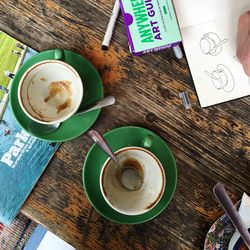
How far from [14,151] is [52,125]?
0.32 ft

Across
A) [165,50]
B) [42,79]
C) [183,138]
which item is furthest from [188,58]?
[42,79]

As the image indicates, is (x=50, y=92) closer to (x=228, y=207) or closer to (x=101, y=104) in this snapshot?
(x=101, y=104)

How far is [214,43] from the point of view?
0.76 m

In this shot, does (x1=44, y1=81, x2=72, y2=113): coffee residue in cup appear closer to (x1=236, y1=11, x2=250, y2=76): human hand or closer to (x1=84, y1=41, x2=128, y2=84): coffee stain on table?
(x1=84, y1=41, x2=128, y2=84): coffee stain on table

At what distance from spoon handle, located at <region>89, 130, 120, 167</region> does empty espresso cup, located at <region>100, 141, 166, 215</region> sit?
10mm

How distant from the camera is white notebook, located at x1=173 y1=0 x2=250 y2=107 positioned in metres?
0.75

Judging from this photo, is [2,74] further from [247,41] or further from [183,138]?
[247,41]

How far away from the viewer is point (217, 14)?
29.9 inches

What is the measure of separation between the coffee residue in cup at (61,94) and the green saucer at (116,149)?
0.10 metres

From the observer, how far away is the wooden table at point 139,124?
0.74 m

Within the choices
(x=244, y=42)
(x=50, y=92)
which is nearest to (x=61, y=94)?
(x=50, y=92)

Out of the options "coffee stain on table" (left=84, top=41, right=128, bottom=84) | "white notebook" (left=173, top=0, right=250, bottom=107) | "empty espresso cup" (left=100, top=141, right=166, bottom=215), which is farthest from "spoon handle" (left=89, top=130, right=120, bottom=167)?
"white notebook" (left=173, top=0, right=250, bottom=107)

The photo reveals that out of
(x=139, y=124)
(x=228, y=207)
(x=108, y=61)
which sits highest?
(x=108, y=61)

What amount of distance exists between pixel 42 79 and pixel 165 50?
25cm
